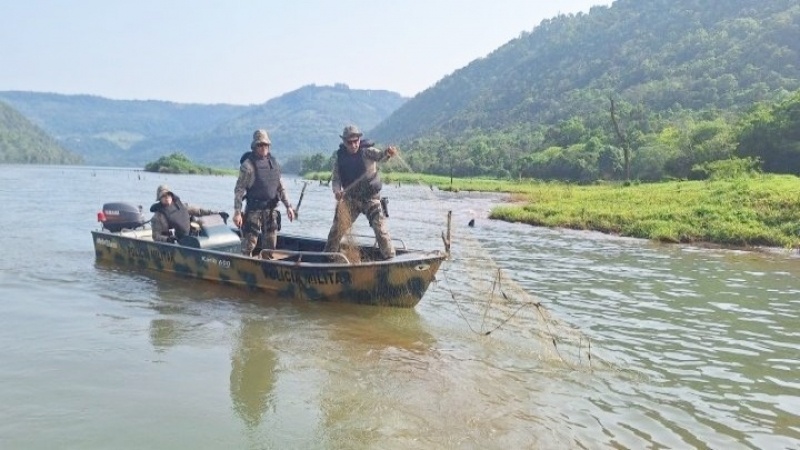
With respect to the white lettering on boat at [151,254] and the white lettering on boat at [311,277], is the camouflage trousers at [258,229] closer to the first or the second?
the white lettering on boat at [311,277]

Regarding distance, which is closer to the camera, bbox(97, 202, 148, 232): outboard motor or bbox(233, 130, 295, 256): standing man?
bbox(233, 130, 295, 256): standing man

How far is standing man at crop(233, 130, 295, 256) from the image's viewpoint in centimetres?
1172

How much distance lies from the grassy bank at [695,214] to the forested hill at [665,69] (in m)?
60.9

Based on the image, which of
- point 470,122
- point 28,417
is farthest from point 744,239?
point 470,122

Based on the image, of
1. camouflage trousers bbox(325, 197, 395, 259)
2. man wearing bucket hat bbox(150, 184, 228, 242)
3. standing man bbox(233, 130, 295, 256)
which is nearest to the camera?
camouflage trousers bbox(325, 197, 395, 259)

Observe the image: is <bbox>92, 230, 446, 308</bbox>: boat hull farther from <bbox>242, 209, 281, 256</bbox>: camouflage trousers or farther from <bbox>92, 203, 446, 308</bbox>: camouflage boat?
<bbox>242, 209, 281, 256</bbox>: camouflage trousers

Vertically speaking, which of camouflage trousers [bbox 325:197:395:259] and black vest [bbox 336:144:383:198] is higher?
black vest [bbox 336:144:383:198]

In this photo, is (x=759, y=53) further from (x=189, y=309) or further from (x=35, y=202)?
(x=189, y=309)

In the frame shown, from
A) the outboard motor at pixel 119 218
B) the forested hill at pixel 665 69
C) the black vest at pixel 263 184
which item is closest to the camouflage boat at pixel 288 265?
the outboard motor at pixel 119 218

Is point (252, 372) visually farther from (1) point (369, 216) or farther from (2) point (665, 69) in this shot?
(2) point (665, 69)

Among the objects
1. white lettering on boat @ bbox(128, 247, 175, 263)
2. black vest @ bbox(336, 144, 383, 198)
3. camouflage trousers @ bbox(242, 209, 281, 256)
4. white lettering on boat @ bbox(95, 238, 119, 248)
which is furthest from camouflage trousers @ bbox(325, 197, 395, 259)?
white lettering on boat @ bbox(95, 238, 119, 248)

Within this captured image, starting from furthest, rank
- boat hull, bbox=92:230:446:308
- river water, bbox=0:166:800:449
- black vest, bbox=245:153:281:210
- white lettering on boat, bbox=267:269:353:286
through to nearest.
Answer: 1. black vest, bbox=245:153:281:210
2. white lettering on boat, bbox=267:269:353:286
3. boat hull, bbox=92:230:446:308
4. river water, bbox=0:166:800:449

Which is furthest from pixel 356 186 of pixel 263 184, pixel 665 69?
pixel 665 69

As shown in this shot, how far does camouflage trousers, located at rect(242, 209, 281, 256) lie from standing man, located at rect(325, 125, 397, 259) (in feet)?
5.40
